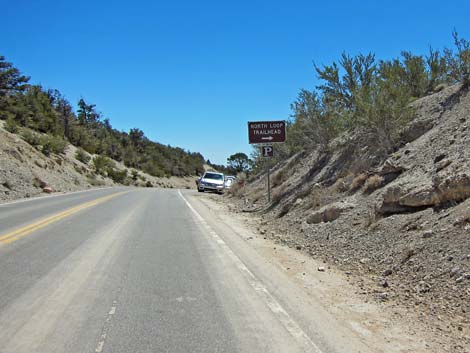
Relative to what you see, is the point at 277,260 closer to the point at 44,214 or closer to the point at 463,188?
the point at 463,188

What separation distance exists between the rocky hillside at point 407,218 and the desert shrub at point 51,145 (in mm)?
33271

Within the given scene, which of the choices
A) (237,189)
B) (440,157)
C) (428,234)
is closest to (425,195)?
(428,234)

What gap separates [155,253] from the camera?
866cm

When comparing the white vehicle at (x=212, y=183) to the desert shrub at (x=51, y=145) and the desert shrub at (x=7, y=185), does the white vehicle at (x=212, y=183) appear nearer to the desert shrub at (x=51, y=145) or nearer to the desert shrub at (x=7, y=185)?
the desert shrub at (x=7, y=185)

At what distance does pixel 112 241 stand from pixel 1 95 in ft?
156

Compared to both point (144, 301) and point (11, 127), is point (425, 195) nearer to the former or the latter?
point (144, 301)

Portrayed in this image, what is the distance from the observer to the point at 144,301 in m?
5.55

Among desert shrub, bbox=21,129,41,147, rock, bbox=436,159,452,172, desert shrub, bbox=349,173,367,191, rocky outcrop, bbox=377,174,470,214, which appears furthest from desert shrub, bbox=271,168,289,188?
desert shrub, bbox=21,129,41,147

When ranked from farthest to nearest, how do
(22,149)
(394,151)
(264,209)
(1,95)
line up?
(1,95), (22,149), (264,209), (394,151)

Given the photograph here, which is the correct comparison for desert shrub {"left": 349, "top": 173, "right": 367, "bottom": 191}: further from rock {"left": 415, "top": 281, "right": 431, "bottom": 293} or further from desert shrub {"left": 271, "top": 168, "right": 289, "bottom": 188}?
desert shrub {"left": 271, "top": 168, "right": 289, "bottom": 188}

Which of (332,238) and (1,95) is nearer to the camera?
(332,238)

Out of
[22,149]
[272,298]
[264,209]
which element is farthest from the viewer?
[22,149]

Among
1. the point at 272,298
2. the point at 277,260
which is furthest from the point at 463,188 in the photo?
the point at 272,298

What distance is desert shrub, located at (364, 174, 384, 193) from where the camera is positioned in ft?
35.8
